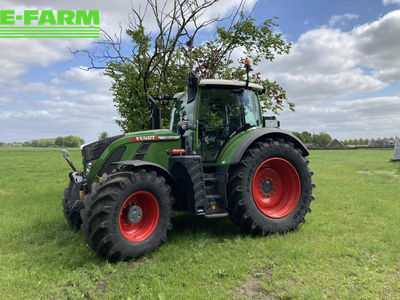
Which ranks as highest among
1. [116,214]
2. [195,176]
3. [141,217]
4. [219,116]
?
[219,116]

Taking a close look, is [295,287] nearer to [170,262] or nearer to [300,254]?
[300,254]

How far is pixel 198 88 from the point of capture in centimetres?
504

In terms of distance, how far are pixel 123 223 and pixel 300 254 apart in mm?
2444

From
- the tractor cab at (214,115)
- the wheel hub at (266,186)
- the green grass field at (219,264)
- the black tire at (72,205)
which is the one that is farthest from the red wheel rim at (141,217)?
the wheel hub at (266,186)

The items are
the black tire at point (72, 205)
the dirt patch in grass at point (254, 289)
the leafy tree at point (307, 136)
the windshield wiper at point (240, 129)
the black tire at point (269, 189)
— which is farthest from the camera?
the leafy tree at point (307, 136)

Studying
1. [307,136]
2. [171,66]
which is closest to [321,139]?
[307,136]

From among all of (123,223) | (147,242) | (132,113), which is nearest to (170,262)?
(147,242)

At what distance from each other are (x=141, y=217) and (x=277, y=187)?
2506 mm

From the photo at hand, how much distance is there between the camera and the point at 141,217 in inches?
171

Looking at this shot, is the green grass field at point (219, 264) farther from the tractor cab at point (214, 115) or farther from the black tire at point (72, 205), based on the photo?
the tractor cab at point (214, 115)

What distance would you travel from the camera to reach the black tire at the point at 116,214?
383cm

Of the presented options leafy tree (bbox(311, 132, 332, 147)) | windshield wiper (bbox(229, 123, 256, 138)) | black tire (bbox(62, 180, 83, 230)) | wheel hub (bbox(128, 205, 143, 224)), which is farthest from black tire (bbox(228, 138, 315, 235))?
leafy tree (bbox(311, 132, 332, 147))

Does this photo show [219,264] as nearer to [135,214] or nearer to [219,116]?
[135,214]

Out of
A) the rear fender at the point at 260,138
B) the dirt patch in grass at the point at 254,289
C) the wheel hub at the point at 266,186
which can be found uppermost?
the rear fender at the point at 260,138
